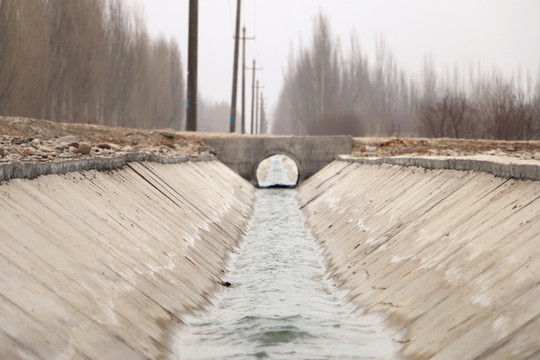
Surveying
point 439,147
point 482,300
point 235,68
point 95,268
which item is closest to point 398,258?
point 482,300

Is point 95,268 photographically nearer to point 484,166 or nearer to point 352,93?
point 484,166

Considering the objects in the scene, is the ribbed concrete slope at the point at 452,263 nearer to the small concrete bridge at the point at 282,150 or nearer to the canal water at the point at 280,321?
the canal water at the point at 280,321

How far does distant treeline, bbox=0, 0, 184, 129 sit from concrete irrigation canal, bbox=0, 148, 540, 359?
1704 centimetres

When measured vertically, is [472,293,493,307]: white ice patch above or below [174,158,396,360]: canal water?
above

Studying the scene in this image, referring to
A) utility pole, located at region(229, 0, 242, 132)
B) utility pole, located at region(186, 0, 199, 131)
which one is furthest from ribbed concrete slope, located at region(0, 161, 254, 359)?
utility pole, located at region(229, 0, 242, 132)

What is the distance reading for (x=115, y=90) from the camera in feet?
129

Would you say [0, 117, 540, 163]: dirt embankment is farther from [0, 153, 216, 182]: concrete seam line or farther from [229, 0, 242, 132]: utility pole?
[229, 0, 242, 132]: utility pole

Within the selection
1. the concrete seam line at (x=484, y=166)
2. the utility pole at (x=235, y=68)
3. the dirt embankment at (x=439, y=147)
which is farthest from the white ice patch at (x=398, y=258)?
the utility pole at (x=235, y=68)

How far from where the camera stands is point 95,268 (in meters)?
5.47

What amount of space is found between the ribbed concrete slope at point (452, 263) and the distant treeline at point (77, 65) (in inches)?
721

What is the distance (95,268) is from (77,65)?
2825cm

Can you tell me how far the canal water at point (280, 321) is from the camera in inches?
220

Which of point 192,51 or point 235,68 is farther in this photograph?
point 235,68

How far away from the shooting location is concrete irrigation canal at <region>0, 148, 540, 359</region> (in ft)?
14.5
